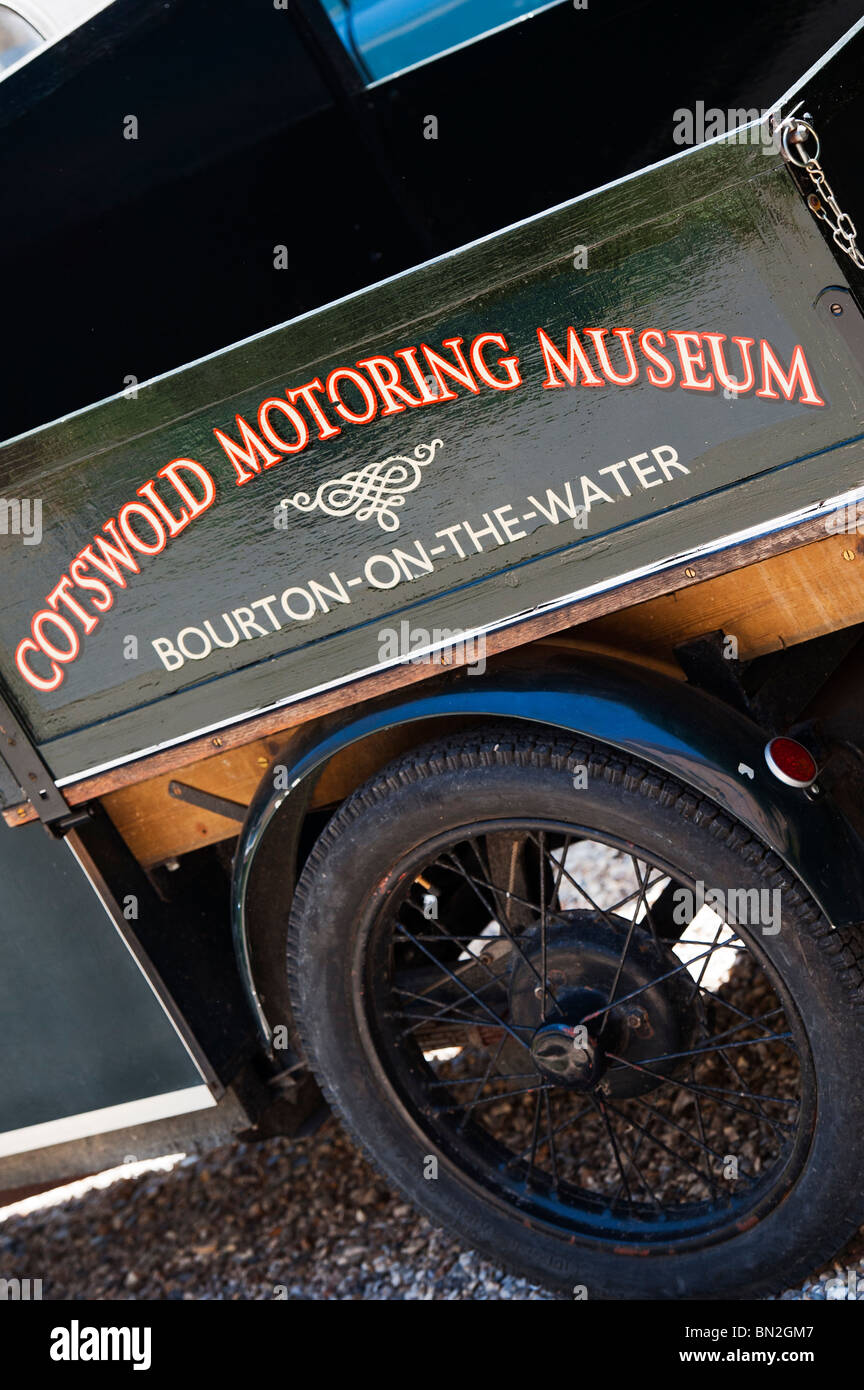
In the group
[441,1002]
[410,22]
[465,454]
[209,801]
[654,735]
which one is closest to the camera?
[465,454]

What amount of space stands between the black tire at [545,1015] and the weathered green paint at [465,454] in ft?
1.09

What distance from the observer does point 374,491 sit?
2037 mm

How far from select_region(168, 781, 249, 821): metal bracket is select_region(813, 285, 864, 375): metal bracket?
1423 millimetres

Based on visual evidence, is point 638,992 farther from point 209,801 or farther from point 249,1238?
point 249,1238

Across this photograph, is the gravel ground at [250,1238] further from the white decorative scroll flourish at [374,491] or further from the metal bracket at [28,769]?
the white decorative scroll flourish at [374,491]

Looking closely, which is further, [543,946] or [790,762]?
[543,946]

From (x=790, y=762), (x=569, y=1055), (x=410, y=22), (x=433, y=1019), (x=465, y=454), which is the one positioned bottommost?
(x=569, y=1055)

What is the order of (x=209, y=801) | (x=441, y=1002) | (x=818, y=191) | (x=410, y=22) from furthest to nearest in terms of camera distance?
1. (x=441, y=1002)
2. (x=209, y=801)
3. (x=410, y=22)
4. (x=818, y=191)

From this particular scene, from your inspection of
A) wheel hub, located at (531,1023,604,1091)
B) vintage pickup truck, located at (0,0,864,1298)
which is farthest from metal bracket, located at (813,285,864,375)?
wheel hub, located at (531,1023,604,1091)

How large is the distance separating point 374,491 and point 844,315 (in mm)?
760

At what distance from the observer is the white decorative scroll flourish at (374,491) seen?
2010 mm

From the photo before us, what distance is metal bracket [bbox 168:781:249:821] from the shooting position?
2.50 metres

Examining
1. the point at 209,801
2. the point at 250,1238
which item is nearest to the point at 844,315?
the point at 209,801

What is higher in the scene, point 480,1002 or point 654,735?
point 654,735
